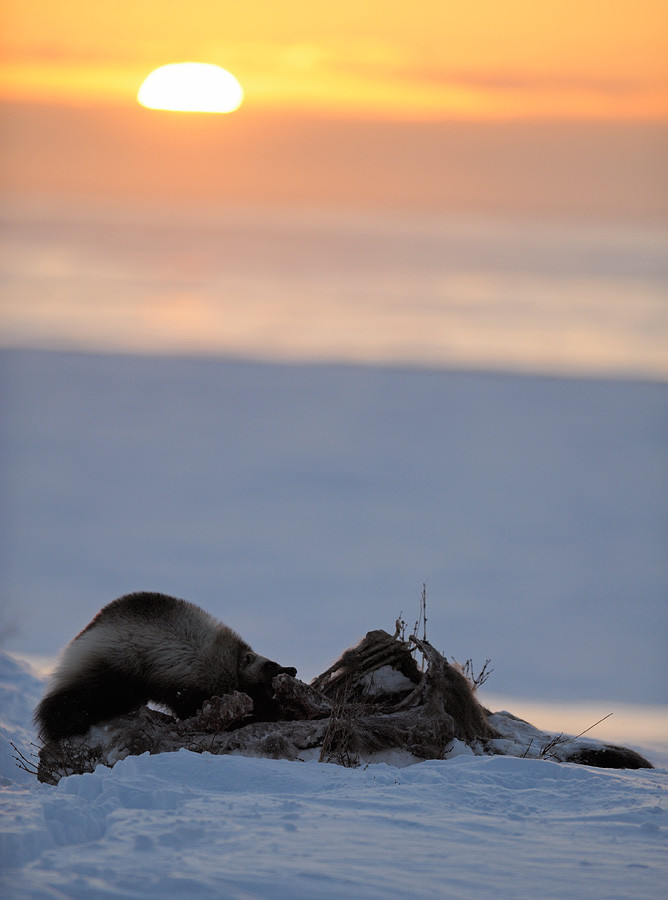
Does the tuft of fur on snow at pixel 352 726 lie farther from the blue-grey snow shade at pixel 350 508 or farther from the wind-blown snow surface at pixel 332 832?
the blue-grey snow shade at pixel 350 508

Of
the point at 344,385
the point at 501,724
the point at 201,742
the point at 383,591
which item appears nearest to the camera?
the point at 201,742

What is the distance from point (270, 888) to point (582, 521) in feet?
65.7

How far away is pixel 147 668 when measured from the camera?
7.69 m

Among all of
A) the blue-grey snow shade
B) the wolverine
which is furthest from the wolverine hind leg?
the blue-grey snow shade

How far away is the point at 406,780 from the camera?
689cm

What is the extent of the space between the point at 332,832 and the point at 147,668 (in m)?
2.42

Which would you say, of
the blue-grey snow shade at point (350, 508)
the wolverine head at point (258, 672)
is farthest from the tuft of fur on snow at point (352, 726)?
the blue-grey snow shade at point (350, 508)

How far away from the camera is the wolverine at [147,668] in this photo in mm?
7543

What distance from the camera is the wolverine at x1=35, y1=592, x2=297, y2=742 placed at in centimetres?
754

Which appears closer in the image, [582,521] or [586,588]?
[586,588]

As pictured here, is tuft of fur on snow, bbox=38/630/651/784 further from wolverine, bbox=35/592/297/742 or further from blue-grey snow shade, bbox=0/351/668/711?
blue-grey snow shade, bbox=0/351/668/711

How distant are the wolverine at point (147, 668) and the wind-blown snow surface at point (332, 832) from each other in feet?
2.59

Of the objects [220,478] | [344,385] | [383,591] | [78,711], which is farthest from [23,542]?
[78,711]

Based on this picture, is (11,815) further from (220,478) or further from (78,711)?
(220,478)
